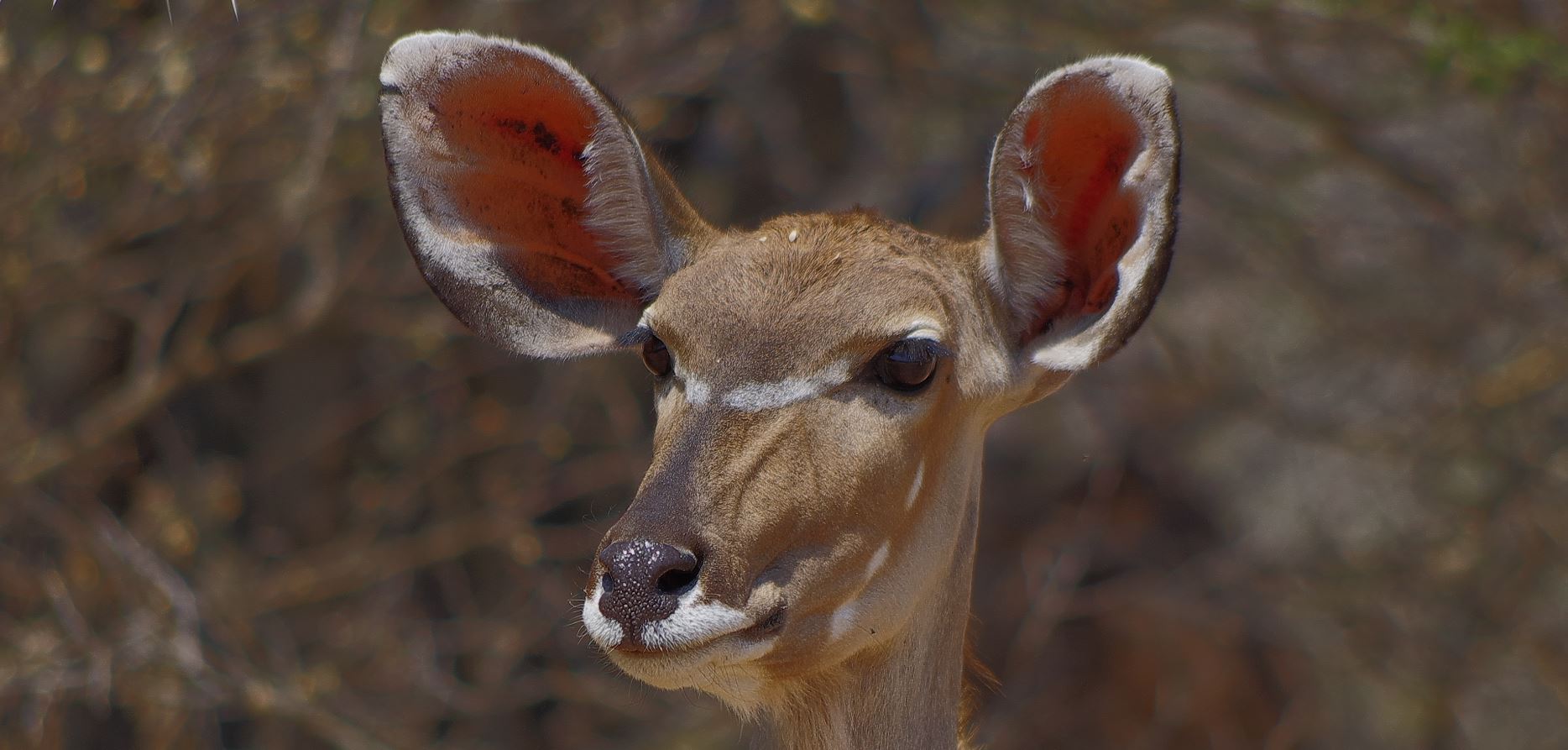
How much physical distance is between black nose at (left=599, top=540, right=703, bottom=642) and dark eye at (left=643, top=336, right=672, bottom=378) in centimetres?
73

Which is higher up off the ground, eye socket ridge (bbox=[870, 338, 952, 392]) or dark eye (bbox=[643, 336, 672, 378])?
eye socket ridge (bbox=[870, 338, 952, 392])

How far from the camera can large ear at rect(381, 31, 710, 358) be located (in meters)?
3.75

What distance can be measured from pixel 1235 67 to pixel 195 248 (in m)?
5.13

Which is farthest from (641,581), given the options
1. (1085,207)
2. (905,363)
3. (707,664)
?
(1085,207)

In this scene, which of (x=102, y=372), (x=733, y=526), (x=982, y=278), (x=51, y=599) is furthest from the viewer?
(x=102, y=372)

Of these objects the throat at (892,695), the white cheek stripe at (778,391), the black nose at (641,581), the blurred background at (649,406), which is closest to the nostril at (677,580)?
the black nose at (641,581)

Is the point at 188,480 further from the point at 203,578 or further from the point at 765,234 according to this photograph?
the point at 765,234

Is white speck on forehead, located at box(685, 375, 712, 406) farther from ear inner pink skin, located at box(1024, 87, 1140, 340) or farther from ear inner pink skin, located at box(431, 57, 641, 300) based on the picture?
ear inner pink skin, located at box(1024, 87, 1140, 340)

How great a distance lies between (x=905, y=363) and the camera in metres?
3.39

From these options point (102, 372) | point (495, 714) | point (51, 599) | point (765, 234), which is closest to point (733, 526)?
point (765, 234)

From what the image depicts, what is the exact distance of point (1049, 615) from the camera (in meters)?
8.38

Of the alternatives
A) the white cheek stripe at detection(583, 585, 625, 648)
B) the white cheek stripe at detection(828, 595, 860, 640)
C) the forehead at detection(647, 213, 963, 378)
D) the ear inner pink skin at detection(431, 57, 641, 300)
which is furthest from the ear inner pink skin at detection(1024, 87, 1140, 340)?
the white cheek stripe at detection(583, 585, 625, 648)

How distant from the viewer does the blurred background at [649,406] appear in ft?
23.0

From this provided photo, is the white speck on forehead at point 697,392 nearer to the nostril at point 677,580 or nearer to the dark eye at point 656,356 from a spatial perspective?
the dark eye at point 656,356
